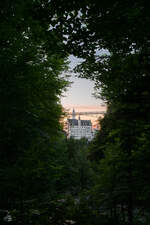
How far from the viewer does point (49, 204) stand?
5246 millimetres

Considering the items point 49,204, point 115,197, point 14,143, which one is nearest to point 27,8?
point 49,204

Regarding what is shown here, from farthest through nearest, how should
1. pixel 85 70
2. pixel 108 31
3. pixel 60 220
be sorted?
1. pixel 85 70
2. pixel 60 220
3. pixel 108 31

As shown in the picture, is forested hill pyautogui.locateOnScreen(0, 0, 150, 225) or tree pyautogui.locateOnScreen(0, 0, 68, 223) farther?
tree pyautogui.locateOnScreen(0, 0, 68, 223)

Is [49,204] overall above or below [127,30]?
below

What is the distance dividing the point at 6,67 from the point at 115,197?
7.32m

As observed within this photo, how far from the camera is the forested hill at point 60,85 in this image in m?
3.65

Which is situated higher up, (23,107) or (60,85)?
(60,85)

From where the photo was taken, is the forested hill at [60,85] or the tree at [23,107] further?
the tree at [23,107]

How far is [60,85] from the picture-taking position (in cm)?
988

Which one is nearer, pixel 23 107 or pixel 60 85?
pixel 23 107

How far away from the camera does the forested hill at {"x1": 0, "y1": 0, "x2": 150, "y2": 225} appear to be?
3654 millimetres

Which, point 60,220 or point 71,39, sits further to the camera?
point 60,220

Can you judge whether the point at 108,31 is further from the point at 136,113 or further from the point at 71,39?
the point at 136,113

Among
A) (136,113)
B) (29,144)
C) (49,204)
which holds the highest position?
(136,113)
